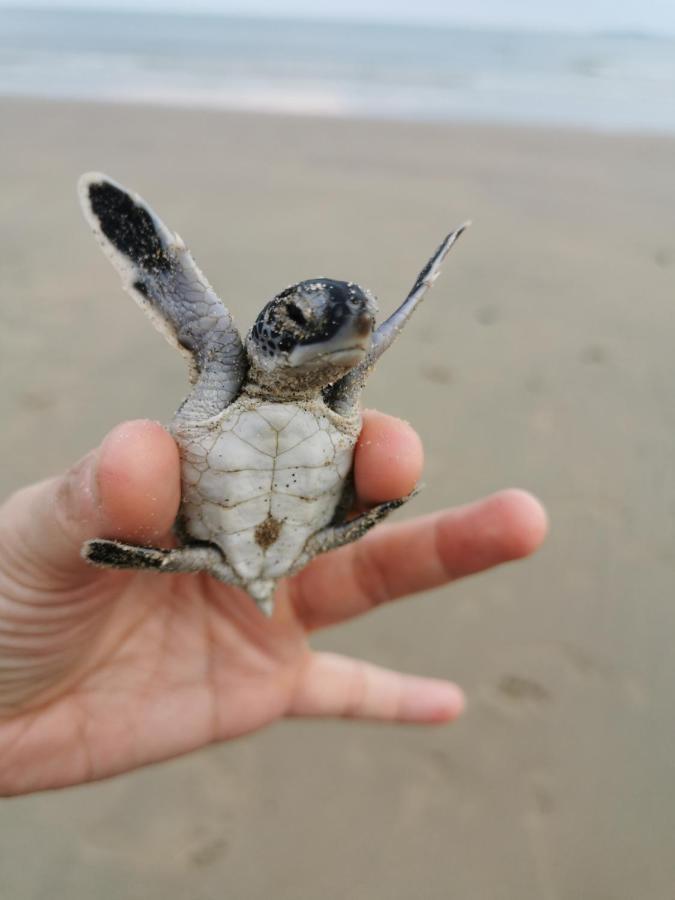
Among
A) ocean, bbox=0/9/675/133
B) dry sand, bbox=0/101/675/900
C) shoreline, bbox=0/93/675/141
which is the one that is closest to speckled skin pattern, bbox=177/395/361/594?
dry sand, bbox=0/101/675/900

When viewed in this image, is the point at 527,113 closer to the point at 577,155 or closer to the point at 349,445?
the point at 577,155

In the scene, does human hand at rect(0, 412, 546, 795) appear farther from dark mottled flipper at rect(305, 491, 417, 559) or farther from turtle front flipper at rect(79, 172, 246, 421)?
turtle front flipper at rect(79, 172, 246, 421)

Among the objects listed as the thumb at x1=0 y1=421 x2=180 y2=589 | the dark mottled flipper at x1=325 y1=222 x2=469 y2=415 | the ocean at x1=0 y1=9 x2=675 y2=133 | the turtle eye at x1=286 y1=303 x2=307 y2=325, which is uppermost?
the ocean at x1=0 y1=9 x2=675 y2=133

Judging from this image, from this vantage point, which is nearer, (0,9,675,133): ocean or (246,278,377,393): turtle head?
(246,278,377,393): turtle head

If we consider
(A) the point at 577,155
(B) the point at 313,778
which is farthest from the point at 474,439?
(A) the point at 577,155

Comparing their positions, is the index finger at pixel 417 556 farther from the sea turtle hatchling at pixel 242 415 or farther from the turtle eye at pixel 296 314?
the turtle eye at pixel 296 314

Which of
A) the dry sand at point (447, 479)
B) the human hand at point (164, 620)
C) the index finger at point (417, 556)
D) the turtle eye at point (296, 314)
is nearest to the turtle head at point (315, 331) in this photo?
the turtle eye at point (296, 314)

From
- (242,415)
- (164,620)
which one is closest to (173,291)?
(242,415)

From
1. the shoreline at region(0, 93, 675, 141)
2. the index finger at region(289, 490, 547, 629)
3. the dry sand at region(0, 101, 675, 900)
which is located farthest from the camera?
the shoreline at region(0, 93, 675, 141)
